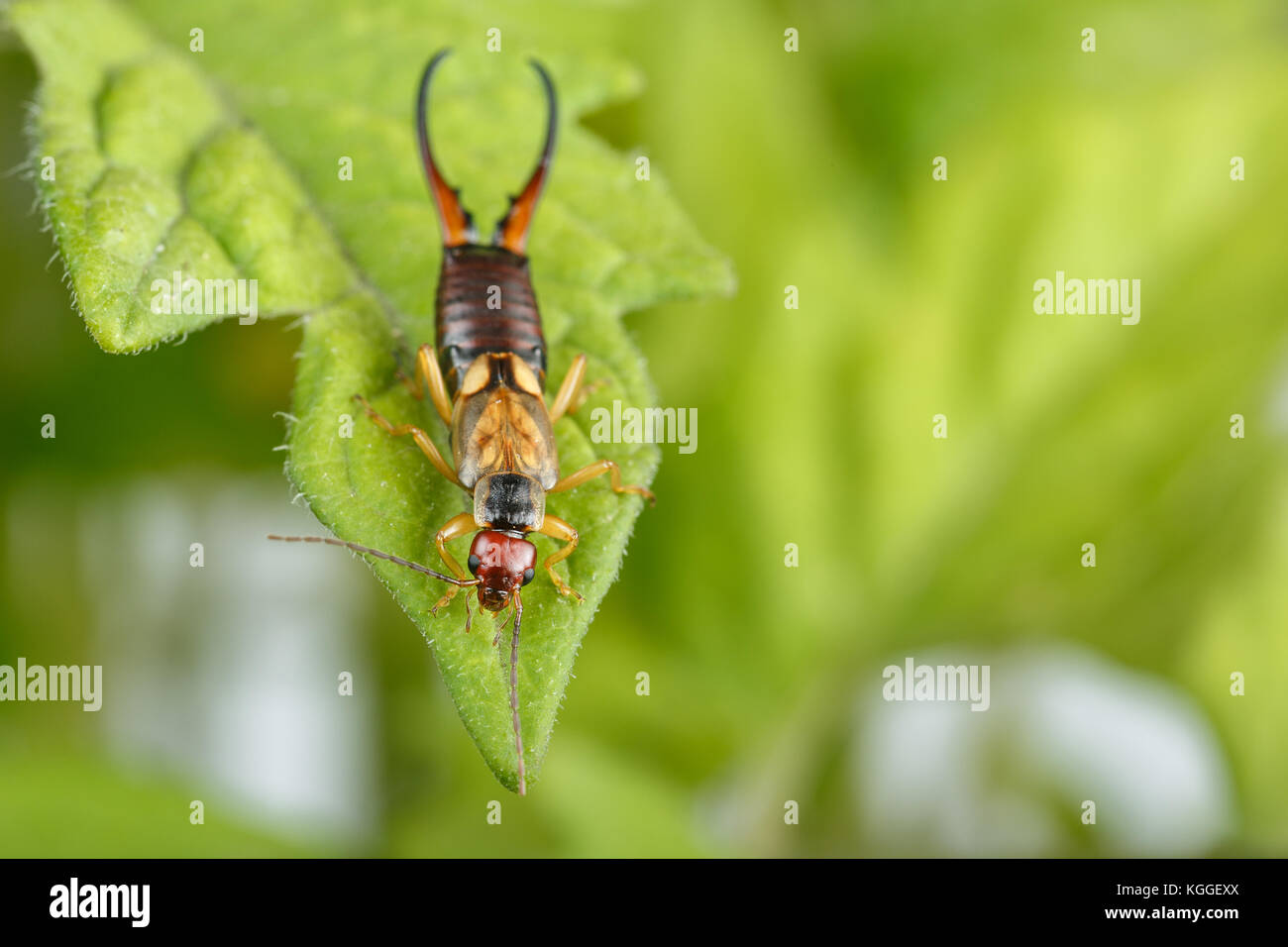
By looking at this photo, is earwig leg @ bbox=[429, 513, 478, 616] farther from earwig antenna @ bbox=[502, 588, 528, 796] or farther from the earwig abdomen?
the earwig abdomen

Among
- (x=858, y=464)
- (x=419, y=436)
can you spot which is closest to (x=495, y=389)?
(x=419, y=436)

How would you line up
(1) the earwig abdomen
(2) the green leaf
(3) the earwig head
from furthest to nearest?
(1) the earwig abdomen, (3) the earwig head, (2) the green leaf

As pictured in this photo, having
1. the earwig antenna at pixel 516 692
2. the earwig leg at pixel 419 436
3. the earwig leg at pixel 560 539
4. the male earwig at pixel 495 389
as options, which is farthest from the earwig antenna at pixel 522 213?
the earwig antenna at pixel 516 692

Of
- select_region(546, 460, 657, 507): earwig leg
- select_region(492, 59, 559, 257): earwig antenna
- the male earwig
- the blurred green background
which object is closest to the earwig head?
the male earwig

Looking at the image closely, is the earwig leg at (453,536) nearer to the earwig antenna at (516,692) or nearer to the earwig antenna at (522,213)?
the earwig antenna at (516,692)

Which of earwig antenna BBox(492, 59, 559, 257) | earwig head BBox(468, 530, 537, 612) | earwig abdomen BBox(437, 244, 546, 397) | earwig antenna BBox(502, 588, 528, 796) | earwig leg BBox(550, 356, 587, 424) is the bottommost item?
earwig antenna BBox(502, 588, 528, 796)
